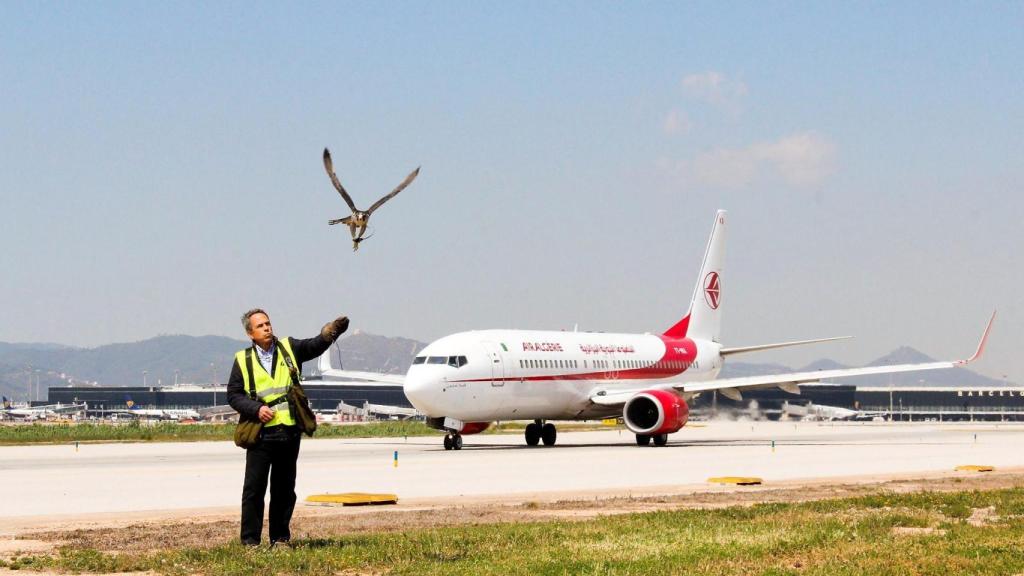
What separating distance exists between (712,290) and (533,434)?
621 inches

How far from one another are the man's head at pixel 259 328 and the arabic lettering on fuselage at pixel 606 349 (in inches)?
1423

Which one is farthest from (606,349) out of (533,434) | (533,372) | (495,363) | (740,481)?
(740,481)

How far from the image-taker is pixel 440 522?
16.6 m

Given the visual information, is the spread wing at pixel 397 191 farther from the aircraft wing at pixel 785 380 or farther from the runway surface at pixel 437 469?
the aircraft wing at pixel 785 380

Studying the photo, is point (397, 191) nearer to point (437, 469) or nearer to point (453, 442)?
point (437, 469)

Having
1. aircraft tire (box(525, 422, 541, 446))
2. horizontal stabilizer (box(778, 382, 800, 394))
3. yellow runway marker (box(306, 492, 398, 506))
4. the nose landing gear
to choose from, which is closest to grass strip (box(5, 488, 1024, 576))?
yellow runway marker (box(306, 492, 398, 506))

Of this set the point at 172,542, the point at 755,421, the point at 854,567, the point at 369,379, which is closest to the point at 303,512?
→ the point at 172,542

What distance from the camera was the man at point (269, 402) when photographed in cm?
1281

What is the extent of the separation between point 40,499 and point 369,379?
30.9 meters

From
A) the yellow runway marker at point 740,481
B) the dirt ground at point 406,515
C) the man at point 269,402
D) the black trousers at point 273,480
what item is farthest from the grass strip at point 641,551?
the yellow runway marker at point 740,481

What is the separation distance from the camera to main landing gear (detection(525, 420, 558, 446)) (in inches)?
1861

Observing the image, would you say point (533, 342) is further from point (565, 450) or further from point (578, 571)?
point (578, 571)

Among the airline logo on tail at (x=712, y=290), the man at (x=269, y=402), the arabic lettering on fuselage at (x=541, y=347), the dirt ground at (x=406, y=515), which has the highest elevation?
the airline logo on tail at (x=712, y=290)

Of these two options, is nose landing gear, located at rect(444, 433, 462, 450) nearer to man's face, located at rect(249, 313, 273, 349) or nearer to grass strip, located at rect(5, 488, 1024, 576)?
grass strip, located at rect(5, 488, 1024, 576)
